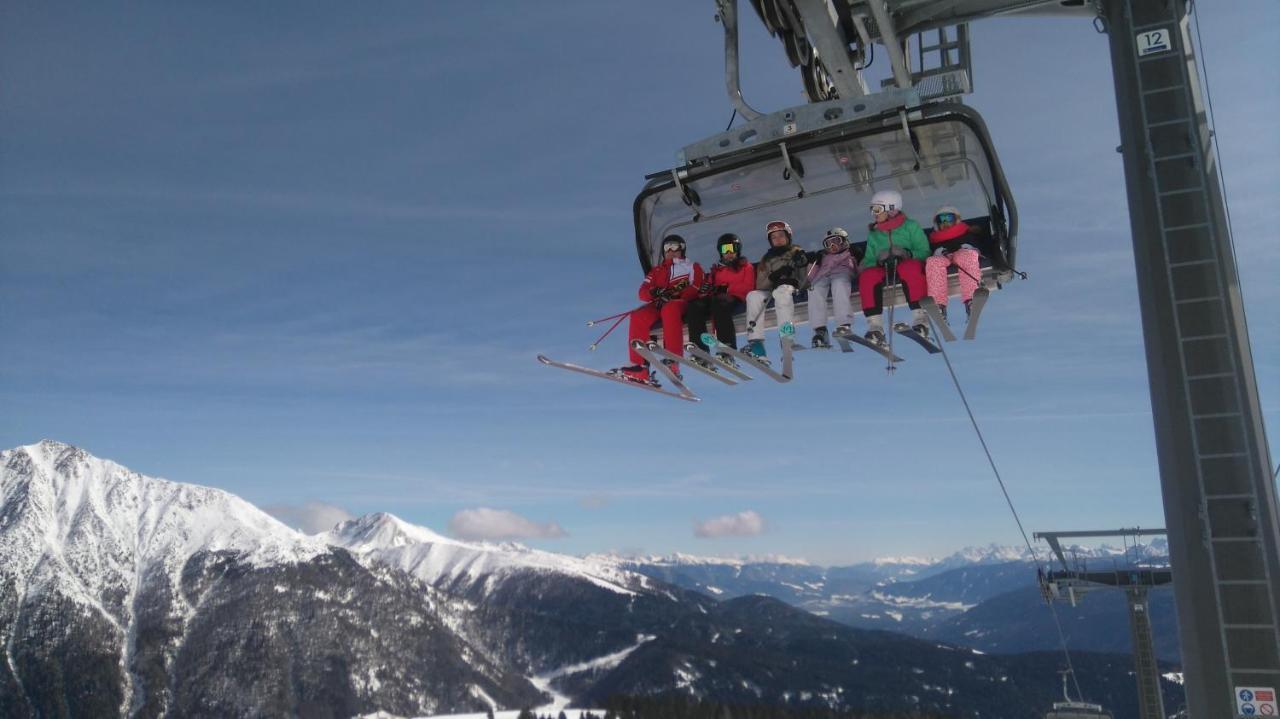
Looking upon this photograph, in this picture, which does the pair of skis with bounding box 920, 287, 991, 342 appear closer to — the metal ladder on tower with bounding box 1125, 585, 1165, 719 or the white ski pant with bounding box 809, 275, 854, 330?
the white ski pant with bounding box 809, 275, 854, 330

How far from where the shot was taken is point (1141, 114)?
9.76 meters

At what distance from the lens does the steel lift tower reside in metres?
8.55

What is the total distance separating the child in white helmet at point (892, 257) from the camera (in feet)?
36.8

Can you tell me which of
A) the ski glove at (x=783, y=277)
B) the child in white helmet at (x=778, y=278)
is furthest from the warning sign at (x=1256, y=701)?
the ski glove at (x=783, y=277)

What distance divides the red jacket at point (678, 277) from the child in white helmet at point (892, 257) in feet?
7.96

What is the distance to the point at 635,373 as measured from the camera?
540 inches

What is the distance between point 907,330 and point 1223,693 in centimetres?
541

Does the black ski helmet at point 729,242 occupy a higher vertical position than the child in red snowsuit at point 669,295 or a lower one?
higher

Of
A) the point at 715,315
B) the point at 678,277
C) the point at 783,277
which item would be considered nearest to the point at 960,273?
the point at 783,277

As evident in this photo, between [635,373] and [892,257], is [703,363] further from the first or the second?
[892,257]

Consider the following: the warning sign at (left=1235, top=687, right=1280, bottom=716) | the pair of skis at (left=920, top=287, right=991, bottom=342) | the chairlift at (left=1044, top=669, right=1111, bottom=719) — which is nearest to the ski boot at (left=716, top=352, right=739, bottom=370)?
the pair of skis at (left=920, top=287, right=991, bottom=342)

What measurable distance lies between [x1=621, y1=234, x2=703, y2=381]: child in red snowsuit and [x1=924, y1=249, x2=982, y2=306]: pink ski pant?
11.0 feet

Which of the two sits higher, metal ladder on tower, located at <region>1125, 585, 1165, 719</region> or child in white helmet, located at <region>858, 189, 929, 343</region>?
child in white helmet, located at <region>858, 189, 929, 343</region>

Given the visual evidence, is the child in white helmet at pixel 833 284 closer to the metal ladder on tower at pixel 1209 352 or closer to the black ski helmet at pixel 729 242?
the black ski helmet at pixel 729 242
